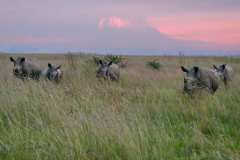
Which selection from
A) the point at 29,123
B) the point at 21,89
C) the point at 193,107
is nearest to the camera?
the point at 29,123

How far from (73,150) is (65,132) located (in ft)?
1.56

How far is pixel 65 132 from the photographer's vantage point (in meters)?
4.86

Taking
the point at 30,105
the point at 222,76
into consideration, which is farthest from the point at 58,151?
the point at 222,76

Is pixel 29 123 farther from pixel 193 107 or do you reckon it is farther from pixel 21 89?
pixel 193 107

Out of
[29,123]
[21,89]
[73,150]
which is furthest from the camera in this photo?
[21,89]

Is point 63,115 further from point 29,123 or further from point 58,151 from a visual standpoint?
point 58,151

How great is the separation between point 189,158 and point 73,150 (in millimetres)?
1416

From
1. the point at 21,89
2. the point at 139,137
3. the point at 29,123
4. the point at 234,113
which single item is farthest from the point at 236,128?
the point at 21,89

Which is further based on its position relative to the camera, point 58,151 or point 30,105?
point 30,105

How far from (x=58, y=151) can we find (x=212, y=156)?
1.72 metres

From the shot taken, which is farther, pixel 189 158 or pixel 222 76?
pixel 222 76

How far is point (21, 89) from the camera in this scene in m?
7.94

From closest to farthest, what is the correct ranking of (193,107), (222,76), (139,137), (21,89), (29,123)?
(139,137)
(29,123)
(193,107)
(21,89)
(222,76)

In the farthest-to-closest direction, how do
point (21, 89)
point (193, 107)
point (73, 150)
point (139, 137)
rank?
point (21, 89), point (193, 107), point (139, 137), point (73, 150)
